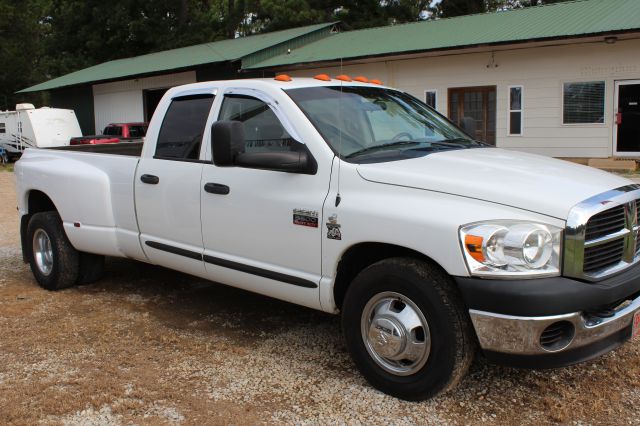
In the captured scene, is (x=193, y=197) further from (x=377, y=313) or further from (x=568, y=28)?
(x=568, y=28)

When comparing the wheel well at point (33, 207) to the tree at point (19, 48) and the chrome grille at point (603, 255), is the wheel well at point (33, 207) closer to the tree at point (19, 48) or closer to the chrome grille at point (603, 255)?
the chrome grille at point (603, 255)

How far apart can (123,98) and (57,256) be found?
26.2 m

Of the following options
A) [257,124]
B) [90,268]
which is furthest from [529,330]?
[90,268]

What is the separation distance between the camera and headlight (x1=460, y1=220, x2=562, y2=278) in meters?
3.08

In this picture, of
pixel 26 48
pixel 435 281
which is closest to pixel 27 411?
pixel 435 281

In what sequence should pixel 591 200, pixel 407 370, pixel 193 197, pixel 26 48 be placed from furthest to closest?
pixel 26 48, pixel 193 197, pixel 407 370, pixel 591 200

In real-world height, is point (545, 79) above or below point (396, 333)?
above

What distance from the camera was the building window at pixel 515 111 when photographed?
17984mm

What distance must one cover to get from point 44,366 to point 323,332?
78.2 inches

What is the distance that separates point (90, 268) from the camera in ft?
20.3

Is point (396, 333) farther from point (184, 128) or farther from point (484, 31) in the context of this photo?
point (484, 31)

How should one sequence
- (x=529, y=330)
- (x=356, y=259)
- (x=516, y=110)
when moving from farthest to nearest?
(x=516, y=110), (x=356, y=259), (x=529, y=330)

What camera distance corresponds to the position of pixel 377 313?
359 cm

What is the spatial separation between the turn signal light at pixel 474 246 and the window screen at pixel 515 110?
15931 mm
